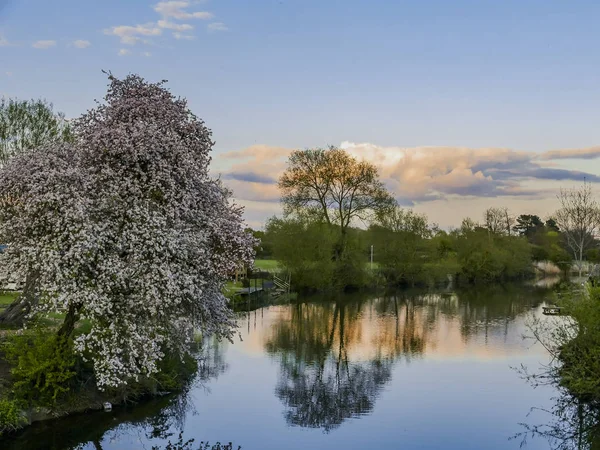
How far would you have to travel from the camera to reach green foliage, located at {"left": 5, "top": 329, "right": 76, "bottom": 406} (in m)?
17.2

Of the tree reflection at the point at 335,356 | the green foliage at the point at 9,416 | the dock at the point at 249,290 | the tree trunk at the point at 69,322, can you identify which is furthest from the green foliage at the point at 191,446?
the dock at the point at 249,290

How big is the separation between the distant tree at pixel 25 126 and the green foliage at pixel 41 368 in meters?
15.3

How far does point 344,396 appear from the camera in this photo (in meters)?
22.4

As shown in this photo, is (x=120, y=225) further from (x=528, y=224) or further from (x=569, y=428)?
(x=528, y=224)

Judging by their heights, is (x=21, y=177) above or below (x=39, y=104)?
below

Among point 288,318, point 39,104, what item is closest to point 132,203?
point 39,104

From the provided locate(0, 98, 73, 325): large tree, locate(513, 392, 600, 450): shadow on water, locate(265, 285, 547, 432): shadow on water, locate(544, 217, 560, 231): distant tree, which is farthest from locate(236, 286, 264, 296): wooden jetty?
locate(544, 217, 560, 231): distant tree

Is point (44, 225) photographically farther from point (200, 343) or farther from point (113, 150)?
point (200, 343)

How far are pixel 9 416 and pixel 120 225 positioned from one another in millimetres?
5451

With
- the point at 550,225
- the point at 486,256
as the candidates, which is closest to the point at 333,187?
the point at 486,256

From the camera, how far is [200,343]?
98.5 feet

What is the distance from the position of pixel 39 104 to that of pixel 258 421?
68.7ft

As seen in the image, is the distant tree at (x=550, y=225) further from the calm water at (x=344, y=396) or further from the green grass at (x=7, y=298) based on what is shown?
the green grass at (x=7, y=298)

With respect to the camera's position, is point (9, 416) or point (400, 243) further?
point (400, 243)
